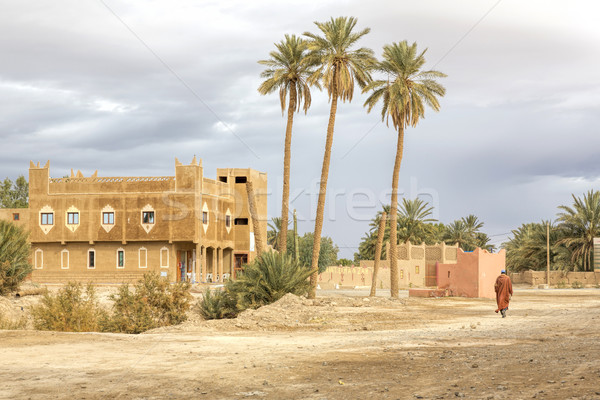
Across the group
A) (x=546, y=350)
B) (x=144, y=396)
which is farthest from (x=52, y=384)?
(x=546, y=350)

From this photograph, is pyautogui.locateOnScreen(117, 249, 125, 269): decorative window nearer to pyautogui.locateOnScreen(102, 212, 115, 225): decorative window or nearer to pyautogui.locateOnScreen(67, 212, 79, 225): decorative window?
pyautogui.locateOnScreen(102, 212, 115, 225): decorative window

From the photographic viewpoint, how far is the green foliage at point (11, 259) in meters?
39.6

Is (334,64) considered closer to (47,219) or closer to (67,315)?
(67,315)

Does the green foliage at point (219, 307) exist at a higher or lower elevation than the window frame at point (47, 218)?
lower

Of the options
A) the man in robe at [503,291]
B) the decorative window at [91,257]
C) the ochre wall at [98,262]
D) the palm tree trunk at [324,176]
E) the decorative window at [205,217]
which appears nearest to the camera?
the man in robe at [503,291]

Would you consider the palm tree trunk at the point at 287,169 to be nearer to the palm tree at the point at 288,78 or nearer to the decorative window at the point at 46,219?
the palm tree at the point at 288,78

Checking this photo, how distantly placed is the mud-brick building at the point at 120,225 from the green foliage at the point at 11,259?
17.9 metres

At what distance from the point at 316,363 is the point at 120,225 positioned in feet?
164

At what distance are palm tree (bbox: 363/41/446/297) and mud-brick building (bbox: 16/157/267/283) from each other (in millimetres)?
24711

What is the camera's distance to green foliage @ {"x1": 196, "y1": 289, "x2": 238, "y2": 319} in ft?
88.1

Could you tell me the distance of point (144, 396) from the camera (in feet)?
29.7

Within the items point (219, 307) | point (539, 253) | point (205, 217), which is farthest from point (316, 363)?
point (539, 253)

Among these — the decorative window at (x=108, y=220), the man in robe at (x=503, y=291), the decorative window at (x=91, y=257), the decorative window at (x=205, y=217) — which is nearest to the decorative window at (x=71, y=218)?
the decorative window at (x=108, y=220)

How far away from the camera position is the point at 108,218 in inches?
2352
